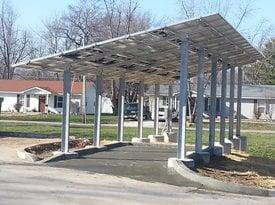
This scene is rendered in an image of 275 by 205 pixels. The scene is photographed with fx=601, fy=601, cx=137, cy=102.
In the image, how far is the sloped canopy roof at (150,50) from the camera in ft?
47.5

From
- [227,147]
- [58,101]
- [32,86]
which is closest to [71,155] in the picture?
[227,147]

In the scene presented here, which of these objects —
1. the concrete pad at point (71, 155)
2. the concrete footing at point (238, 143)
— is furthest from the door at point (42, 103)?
the concrete pad at point (71, 155)

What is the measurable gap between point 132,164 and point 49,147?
5.63m

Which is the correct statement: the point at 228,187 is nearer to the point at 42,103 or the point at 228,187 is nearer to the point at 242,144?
the point at 242,144

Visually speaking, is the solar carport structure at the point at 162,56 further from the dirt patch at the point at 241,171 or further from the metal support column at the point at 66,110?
the dirt patch at the point at 241,171

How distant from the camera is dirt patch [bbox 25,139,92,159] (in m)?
18.8

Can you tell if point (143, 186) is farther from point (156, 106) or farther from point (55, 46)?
point (55, 46)

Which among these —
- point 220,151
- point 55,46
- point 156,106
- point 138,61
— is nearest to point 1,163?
point 138,61

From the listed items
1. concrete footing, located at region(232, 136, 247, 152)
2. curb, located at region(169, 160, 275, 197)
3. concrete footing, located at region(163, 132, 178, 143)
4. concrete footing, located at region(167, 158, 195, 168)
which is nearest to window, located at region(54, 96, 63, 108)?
concrete footing, located at region(163, 132, 178, 143)

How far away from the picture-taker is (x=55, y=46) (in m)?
85.1

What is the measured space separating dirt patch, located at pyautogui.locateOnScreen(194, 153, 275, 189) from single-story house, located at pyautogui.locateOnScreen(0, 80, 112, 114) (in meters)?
52.6

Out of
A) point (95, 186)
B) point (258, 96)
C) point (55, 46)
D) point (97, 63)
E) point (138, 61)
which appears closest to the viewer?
point (95, 186)

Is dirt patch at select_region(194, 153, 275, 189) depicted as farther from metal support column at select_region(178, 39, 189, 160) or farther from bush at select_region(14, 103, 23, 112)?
bush at select_region(14, 103, 23, 112)

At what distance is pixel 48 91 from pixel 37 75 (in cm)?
3722
